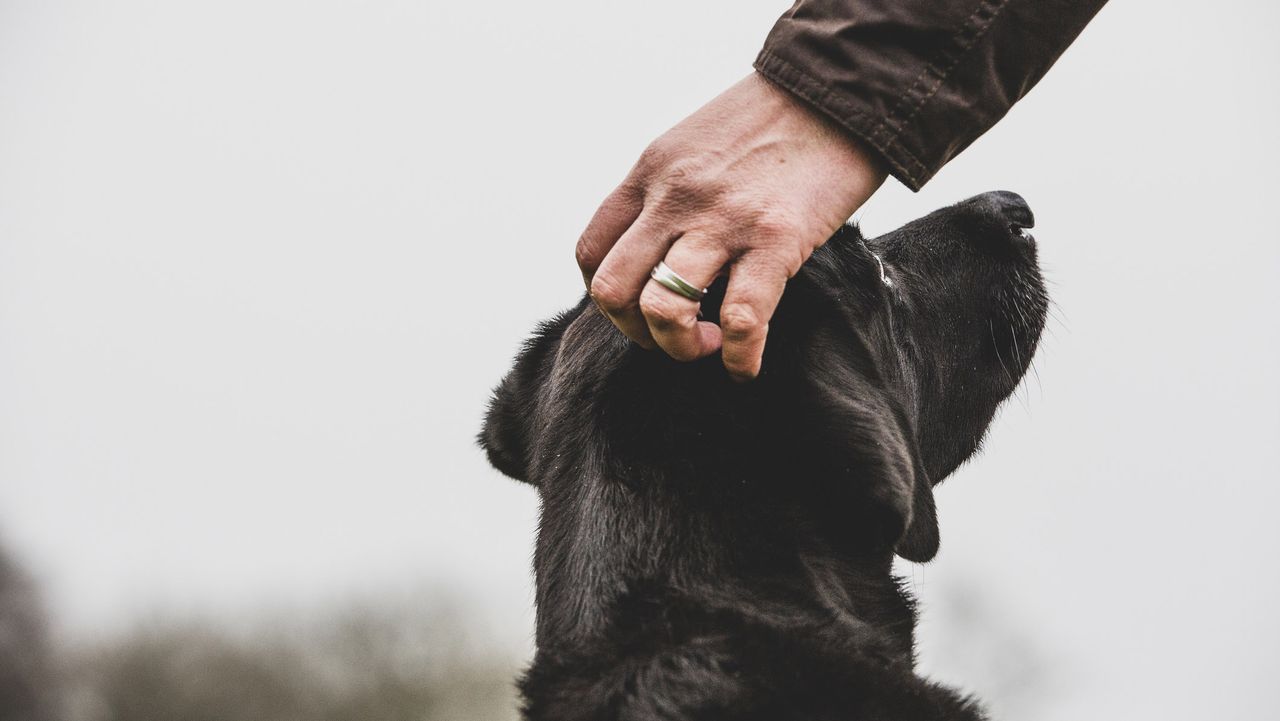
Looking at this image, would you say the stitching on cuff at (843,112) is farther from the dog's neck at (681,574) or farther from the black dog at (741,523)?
the dog's neck at (681,574)

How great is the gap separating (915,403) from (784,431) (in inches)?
28.3

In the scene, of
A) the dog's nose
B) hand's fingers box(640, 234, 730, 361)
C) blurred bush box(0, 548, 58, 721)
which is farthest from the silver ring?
blurred bush box(0, 548, 58, 721)

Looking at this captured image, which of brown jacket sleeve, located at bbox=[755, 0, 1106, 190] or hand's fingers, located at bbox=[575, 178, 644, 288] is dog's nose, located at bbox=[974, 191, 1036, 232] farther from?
hand's fingers, located at bbox=[575, 178, 644, 288]

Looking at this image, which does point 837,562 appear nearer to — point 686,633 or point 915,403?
point 686,633

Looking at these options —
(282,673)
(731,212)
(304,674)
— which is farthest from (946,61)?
(282,673)

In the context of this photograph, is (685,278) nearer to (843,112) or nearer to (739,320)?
(739,320)

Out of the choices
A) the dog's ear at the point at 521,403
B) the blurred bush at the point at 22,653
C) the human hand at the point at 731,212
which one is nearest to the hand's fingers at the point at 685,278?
the human hand at the point at 731,212

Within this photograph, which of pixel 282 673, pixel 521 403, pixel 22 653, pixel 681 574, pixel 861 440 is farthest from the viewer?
pixel 282 673

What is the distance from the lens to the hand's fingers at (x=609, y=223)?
2.16m

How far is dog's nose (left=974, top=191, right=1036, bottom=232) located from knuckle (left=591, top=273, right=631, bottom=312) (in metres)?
1.82

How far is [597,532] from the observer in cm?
239

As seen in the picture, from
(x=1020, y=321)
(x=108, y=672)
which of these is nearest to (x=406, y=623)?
(x=108, y=672)

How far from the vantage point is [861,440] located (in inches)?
95.9

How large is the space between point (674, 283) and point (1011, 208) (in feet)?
6.22
